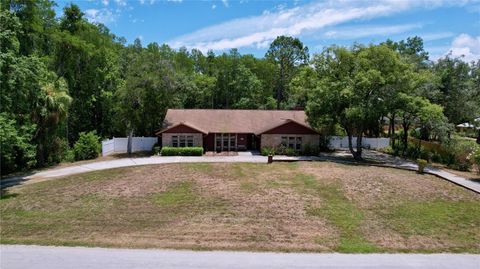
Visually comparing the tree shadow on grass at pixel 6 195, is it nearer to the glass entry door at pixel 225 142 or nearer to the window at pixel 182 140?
the window at pixel 182 140

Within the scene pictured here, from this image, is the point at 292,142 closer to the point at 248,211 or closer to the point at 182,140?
the point at 182,140

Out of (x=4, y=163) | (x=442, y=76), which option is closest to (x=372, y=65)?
(x=442, y=76)

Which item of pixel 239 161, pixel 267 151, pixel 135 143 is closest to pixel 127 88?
pixel 135 143

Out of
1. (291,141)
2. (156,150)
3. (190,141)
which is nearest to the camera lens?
(156,150)

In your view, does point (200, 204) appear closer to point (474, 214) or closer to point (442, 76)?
point (474, 214)

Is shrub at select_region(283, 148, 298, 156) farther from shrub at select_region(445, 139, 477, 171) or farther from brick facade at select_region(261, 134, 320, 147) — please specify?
shrub at select_region(445, 139, 477, 171)

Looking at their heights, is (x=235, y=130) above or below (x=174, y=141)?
above

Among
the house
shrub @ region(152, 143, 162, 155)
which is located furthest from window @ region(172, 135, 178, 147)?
shrub @ region(152, 143, 162, 155)
